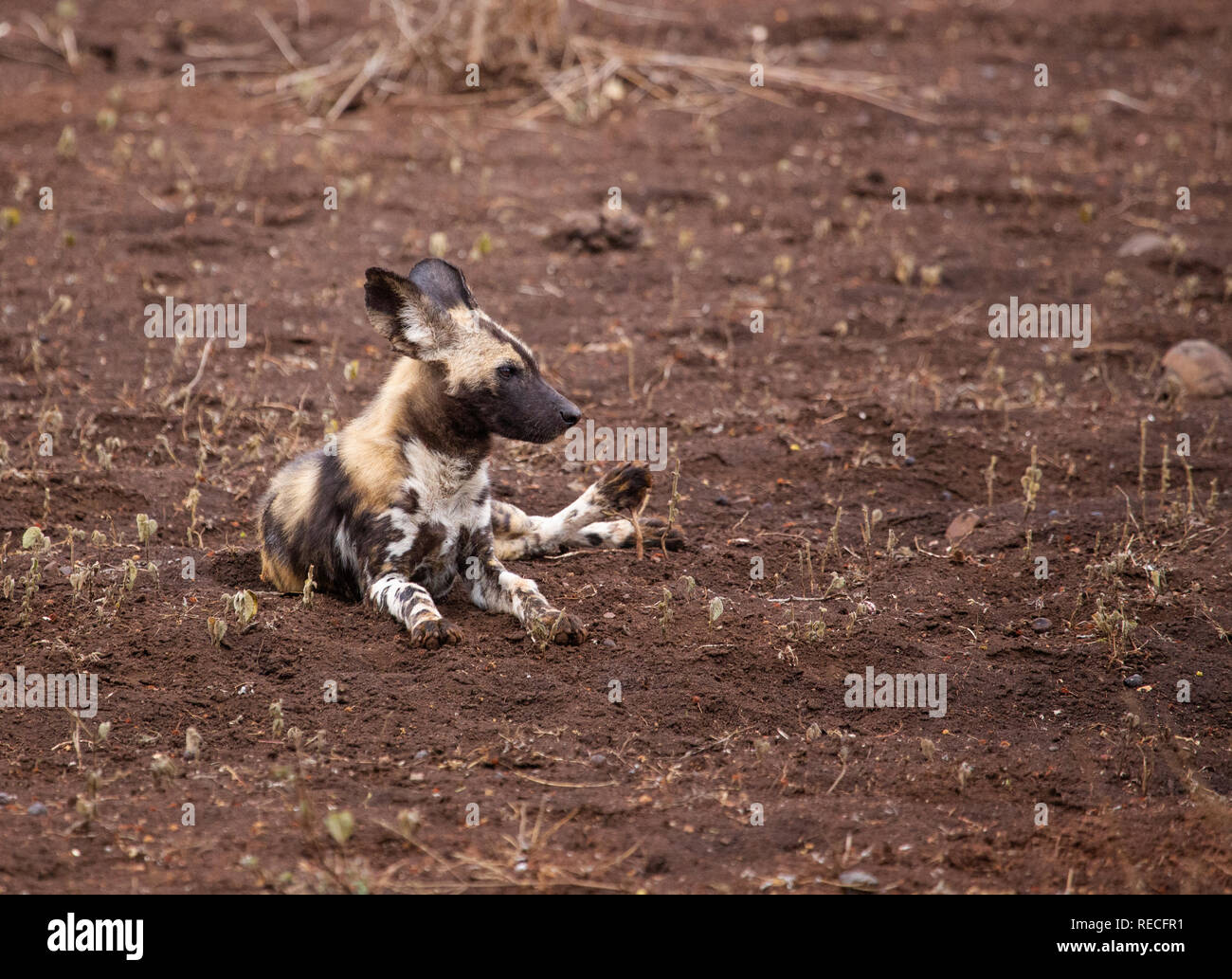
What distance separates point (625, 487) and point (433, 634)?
137cm

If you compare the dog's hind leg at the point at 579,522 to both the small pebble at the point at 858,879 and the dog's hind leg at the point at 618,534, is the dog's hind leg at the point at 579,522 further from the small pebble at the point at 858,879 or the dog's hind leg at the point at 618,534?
the small pebble at the point at 858,879

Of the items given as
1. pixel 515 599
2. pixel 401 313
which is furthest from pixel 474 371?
pixel 515 599

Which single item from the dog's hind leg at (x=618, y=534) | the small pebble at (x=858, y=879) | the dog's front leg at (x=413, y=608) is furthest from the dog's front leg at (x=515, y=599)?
the small pebble at (x=858, y=879)

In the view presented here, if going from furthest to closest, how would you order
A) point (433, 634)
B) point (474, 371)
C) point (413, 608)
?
point (474, 371), point (413, 608), point (433, 634)

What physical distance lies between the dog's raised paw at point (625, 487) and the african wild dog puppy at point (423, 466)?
60 cm

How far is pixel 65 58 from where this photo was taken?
11391 millimetres

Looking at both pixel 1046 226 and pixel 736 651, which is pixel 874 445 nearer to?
pixel 736 651

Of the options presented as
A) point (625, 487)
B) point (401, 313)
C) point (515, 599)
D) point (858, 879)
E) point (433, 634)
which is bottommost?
point (858, 879)

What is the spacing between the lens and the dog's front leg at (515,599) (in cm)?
464

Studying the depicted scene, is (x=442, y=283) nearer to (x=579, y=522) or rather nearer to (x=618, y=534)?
(x=579, y=522)

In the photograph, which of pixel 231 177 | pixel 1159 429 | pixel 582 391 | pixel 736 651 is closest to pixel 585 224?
pixel 582 391

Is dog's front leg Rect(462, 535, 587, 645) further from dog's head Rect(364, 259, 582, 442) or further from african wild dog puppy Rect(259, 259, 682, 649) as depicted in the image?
dog's head Rect(364, 259, 582, 442)

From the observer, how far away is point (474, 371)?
16.6 feet

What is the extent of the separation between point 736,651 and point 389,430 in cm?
162
